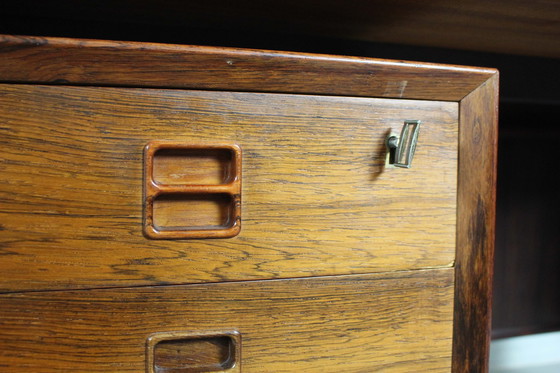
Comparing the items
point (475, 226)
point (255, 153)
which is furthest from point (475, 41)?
point (255, 153)

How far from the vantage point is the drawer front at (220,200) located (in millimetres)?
418

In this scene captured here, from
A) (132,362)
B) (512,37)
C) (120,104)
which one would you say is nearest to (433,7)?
(512,37)

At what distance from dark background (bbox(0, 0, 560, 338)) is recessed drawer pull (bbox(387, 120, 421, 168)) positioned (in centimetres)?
24

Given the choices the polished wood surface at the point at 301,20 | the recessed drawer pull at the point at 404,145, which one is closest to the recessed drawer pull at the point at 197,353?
the recessed drawer pull at the point at 404,145

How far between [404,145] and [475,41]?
18.5 inches

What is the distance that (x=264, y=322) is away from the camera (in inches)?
18.9

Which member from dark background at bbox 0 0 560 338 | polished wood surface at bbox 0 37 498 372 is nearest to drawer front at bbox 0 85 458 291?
polished wood surface at bbox 0 37 498 372

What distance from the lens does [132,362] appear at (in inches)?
17.8

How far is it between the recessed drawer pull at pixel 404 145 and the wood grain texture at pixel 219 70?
0.11 feet

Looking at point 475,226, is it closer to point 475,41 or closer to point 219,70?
point 219,70

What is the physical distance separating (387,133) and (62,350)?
1.14 feet

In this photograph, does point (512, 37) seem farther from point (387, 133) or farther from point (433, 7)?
point (387, 133)

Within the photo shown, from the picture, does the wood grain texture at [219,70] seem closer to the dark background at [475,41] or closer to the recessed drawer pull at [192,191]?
the recessed drawer pull at [192,191]

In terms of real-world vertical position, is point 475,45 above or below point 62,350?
above
